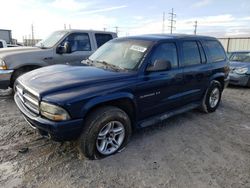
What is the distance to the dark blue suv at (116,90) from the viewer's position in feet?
8.66

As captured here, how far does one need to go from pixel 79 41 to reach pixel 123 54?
3.14m

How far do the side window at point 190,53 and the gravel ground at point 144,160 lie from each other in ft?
4.38

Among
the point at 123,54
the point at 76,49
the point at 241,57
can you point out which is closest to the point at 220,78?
the point at 123,54

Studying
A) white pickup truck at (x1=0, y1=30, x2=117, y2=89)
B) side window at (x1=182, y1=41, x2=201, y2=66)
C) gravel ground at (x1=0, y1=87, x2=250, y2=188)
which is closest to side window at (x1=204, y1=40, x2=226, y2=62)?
side window at (x1=182, y1=41, x2=201, y2=66)

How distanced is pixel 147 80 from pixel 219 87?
2.79m

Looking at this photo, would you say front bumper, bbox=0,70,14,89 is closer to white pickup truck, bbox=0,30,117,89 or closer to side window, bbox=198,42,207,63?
white pickup truck, bbox=0,30,117,89

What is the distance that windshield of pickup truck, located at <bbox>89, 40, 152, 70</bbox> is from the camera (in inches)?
138

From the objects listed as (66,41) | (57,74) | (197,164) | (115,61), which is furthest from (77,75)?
(66,41)

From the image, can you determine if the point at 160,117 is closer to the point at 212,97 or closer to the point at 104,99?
the point at 104,99

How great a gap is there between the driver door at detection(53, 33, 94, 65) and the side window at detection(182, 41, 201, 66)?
3.28m

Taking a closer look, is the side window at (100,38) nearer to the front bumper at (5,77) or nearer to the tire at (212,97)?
the front bumper at (5,77)

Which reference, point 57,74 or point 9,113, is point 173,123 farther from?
point 9,113

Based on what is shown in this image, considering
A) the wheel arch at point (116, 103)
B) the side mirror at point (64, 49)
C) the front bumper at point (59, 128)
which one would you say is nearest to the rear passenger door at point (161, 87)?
the wheel arch at point (116, 103)

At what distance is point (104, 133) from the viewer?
3.07 m
